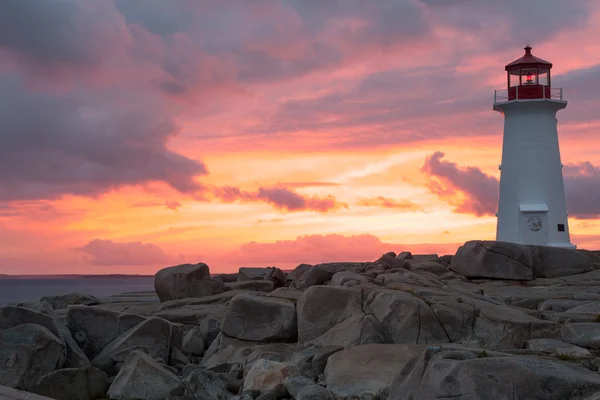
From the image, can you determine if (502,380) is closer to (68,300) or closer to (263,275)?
(263,275)

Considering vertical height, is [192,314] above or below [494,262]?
below

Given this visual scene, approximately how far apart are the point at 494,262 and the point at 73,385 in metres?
16.7

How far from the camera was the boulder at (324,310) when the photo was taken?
1413 centimetres

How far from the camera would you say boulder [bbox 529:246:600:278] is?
26219mm

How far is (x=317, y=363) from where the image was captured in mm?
11938

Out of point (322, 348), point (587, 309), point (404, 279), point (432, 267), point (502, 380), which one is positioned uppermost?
point (432, 267)

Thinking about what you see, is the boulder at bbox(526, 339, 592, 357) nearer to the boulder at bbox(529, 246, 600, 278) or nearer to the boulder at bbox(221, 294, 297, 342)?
the boulder at bbox(221, 294, 297, 342)

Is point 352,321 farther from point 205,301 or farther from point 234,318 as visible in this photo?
point 205,301

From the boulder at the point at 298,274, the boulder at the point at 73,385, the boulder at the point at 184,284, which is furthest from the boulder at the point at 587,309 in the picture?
the boulder at the point at 184,284

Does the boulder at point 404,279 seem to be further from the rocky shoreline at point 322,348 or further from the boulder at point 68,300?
the boulder at point 68,300

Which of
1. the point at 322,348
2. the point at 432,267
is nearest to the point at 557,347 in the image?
the point at 322,348

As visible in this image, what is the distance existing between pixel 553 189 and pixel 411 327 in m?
20.4

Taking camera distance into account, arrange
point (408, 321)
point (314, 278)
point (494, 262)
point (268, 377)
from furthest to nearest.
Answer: point (494, 262)
point (314, 278)
point (408, 321)
point (268, 377)

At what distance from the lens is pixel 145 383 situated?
12.1 m
